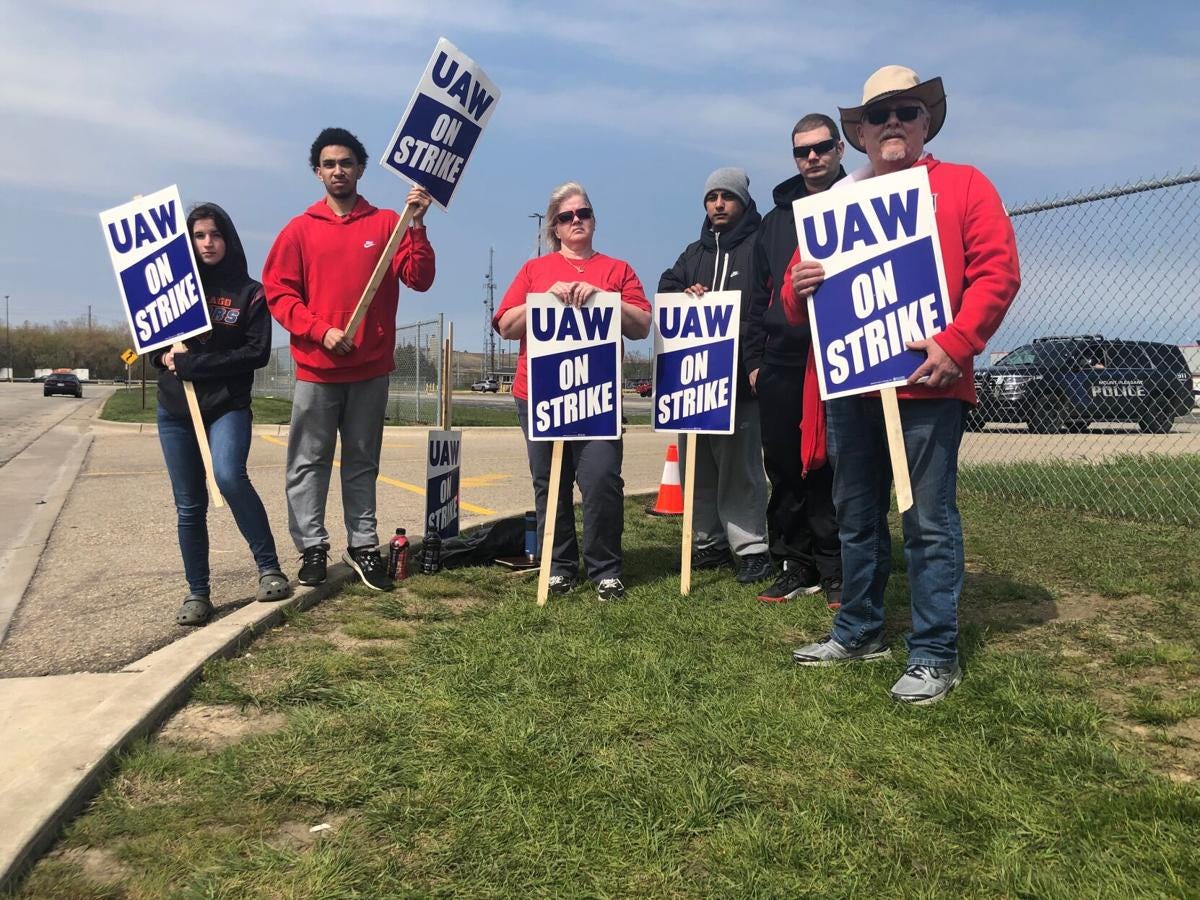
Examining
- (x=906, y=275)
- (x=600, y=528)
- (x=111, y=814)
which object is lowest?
(x=111, y=814)

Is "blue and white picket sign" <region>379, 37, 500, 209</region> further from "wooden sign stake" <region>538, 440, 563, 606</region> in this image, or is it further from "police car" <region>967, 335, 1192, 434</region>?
"police car" <region>967, 335, 1192, 434</region>

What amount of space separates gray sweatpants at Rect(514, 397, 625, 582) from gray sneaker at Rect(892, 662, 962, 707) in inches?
72.8

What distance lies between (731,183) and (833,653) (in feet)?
8.53

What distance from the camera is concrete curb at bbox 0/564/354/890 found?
221 centimetres

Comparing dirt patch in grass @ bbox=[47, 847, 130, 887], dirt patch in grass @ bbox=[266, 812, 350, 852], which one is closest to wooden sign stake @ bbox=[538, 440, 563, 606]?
dirt patch in grass @ bbox=[266, 812, 350, 852]

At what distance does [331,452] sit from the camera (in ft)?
15.3

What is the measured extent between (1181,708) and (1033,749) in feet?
2.10

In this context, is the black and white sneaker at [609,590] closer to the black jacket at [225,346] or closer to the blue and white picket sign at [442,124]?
the black jacket at [225,346]

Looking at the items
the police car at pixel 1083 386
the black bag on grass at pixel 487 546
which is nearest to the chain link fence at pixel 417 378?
the police car at pixel 1083 386

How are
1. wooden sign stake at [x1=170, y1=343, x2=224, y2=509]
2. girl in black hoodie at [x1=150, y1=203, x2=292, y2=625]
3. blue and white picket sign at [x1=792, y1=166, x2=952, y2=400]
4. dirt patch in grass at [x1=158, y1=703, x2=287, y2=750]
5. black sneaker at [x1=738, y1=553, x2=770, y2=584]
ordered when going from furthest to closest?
black sneaker at [x1=738, y1=553, x2=770, y2=584]
girl in black hoodie at [x1=150, y1=203, x2=292, y2=625]
wooden sign stake at [x1=170, y1=343, x2=224, y2=509]
blue and white picket sign at [x1=792, y1=166, x2=952, y2=400]
dirt patch in grass at [x1=158, y1=703, x2=287, y2=750]

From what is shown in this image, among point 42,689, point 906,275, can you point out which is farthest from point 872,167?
point 42,689

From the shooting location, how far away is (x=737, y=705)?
2.99 m

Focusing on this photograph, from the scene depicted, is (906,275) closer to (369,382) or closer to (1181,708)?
(1181,708)

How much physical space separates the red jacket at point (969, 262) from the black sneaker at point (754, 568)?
1.95 m
